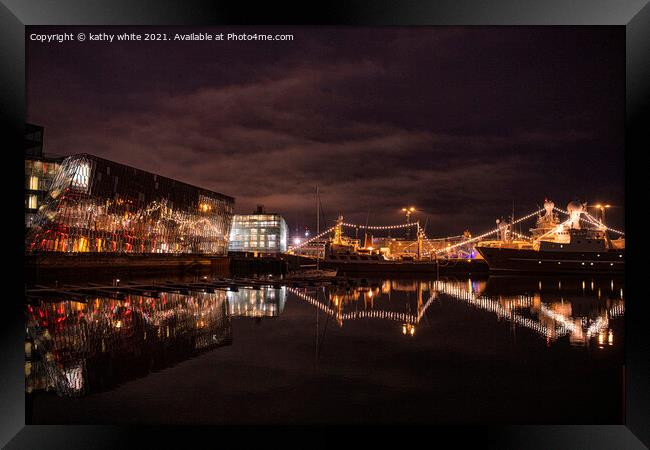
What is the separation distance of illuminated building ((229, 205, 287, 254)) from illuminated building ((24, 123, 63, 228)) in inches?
1810

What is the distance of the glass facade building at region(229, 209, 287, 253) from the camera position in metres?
88.0

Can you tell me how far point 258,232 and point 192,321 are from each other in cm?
7603

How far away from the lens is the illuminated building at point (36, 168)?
41500mm

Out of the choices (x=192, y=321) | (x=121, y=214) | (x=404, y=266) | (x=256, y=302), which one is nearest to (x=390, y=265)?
(x=404, y=266)

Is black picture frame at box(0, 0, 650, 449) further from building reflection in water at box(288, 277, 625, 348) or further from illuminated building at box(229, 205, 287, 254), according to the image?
illuminated building at box(229, 205, 287, 254)

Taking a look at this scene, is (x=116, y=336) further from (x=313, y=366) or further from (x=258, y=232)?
(x=258, y=232)

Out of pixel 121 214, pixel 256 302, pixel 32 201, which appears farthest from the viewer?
pixel 32 201

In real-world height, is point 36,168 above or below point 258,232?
above

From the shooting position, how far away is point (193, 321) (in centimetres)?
1261

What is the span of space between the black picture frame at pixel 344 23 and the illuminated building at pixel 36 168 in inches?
1633

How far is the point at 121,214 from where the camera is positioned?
36.7 m

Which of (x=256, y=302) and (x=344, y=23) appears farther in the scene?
(x=256, y=302)

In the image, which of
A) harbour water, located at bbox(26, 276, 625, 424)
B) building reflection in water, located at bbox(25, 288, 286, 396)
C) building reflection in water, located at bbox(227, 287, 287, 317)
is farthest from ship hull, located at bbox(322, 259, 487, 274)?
harbour water, located at bbox(26, 276, 625, 424)
